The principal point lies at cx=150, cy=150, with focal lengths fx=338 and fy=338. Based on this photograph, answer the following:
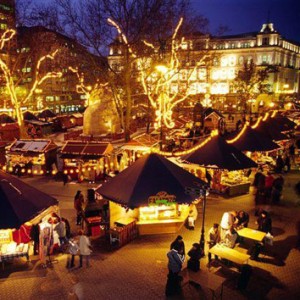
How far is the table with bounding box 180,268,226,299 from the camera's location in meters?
8.52

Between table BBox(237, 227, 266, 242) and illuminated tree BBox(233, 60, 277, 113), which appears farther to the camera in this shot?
illuminated tree BBox(233, 60, 277, 113)

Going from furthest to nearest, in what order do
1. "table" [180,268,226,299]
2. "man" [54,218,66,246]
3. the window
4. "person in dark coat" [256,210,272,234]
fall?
1. the window
2. "person in dark coat" [256,210,272,234]
3. "man" [54,218,66,246]
4. "table" [180,268,226,299]

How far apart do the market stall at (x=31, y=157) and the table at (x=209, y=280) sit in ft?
47.4

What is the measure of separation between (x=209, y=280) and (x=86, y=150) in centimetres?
1318

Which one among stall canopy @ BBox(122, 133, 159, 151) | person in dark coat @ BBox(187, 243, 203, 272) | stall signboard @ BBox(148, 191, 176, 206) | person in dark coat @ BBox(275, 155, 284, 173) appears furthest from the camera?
person in dark coat @ BBox(275, 155, 284, 173)

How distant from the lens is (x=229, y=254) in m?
10.3

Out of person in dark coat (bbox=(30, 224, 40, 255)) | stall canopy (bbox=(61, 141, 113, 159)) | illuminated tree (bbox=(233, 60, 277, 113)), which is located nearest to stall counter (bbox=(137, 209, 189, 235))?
person in dark coat (bbox=(30, 224, 40, 255))

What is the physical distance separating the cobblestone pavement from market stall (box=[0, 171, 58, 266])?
547 millimetres

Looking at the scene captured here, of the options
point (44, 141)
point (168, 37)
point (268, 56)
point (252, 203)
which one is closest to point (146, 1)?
point (168, 37)

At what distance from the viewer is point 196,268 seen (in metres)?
10.0

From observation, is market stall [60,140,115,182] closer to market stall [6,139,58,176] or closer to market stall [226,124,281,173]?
market stall [6,139,58,176]

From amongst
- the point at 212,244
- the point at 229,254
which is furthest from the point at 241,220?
the point at 229,254

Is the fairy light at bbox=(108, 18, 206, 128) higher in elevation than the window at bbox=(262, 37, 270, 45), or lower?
lower

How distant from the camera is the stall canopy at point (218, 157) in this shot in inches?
654
